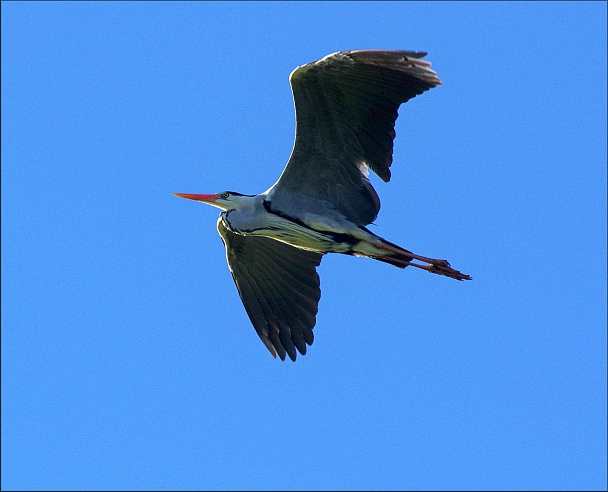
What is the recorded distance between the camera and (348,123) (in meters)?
11.7

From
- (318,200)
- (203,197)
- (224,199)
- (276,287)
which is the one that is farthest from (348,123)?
(276,287)

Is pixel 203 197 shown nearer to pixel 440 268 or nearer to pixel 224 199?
pixel 224 199

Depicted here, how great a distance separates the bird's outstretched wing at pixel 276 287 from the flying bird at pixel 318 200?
1 centimetres

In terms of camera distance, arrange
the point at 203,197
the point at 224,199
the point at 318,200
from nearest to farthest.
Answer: the point at 318,200 → the point at 224,199 → the point at 203,197

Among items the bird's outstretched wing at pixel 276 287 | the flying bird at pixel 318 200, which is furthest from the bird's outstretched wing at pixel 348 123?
the bird's outstretched wing at pixel 276 287

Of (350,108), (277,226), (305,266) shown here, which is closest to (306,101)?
(350,108)

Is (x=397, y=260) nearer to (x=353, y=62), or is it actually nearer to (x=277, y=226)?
(x=277, y=226)

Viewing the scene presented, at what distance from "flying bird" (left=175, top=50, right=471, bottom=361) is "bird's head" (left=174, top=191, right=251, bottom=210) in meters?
0.01

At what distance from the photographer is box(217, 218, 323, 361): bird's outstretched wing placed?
1319 centimetres

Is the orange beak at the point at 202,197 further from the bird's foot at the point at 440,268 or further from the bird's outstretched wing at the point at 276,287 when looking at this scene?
the bird's foot at the point at 440,268

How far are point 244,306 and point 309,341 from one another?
0.91 meters

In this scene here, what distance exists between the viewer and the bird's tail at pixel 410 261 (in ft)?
40.1

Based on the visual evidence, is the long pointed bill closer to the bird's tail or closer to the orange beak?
the orange beak

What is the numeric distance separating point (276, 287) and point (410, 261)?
1822mm
